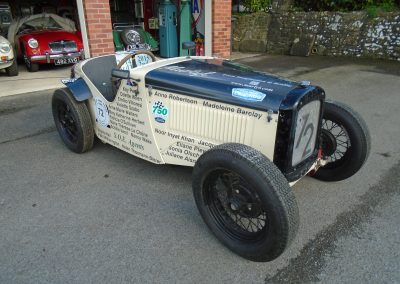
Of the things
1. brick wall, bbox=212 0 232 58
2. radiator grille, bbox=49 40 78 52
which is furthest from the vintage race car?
brick wall, bbox=212 0 232 58

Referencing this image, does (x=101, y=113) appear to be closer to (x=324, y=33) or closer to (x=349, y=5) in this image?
(x=324, y=33)

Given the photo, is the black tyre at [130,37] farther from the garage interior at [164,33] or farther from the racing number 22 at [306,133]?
the racing number 22 at [306,133]

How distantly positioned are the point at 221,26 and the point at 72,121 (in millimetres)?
6238

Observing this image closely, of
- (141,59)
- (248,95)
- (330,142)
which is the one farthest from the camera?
(141,59)

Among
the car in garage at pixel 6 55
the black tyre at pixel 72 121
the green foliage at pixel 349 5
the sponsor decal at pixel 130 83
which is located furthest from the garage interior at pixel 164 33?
the sponsor decal at pixel 130 83

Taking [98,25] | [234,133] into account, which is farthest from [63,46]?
[234,133]

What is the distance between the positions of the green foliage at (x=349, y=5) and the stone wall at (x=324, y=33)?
15.5 inches

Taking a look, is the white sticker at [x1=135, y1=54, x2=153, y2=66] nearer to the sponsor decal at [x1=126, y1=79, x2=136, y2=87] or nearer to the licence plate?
the sponsor decal at [x1=126, y1=79, x2=136, y2=87]

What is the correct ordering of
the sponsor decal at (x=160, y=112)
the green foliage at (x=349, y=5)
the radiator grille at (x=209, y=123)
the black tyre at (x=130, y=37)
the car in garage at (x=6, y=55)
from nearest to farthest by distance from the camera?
the radiator grille at (x=209, y=123) < the sponsor decal at (x=160, y=112) < the car in garage at (x=6, y=55) < the black tyre at (x=130, y=37) < the green foliage at (x=349, y=5)

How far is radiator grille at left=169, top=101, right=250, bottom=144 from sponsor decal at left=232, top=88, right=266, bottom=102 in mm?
141

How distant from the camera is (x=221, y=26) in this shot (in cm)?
895

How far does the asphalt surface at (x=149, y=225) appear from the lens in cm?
216

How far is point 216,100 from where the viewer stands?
101 inches

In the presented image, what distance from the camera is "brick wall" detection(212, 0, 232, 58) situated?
28.6ft
